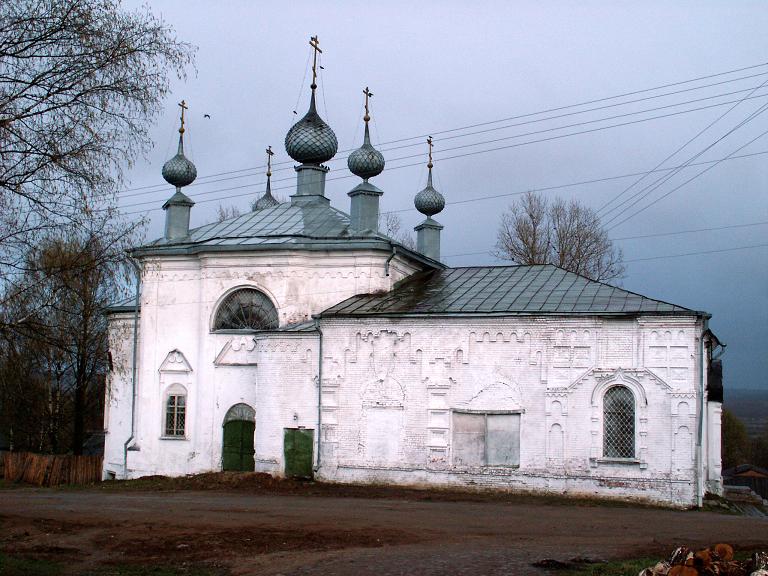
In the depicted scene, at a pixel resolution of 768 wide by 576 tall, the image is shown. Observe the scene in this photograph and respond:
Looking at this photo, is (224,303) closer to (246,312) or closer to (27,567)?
(246,312)

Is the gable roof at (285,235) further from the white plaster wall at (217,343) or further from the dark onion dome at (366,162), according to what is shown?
the dark onion dome at (366,162)

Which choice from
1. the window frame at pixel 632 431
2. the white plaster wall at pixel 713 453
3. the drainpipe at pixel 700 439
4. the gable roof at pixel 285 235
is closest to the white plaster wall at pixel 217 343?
the gable roof at pixel 285 235

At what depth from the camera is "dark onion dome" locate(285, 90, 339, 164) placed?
26297 millimetres

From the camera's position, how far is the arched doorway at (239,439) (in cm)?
2233

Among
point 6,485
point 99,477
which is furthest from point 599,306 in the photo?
point 6,485

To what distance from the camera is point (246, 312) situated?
23141 mm

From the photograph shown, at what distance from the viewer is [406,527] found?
1305 cm

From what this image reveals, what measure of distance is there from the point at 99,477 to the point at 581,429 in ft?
44.9

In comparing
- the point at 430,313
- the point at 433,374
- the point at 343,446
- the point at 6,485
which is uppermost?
the point at 430,313

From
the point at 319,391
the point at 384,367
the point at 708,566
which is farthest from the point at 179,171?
the point at 708,566

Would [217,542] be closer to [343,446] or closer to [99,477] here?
[343,446]

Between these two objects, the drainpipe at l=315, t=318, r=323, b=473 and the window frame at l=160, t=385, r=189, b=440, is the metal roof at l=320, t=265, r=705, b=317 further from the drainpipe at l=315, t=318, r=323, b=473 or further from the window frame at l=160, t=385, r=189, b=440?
the window frame at l=160, t=385, r=189, b=440

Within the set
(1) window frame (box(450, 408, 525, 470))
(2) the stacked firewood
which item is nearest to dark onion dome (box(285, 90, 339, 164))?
(1) window frame (box(450, 408, 525, 470))

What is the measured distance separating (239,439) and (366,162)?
7307 mm
